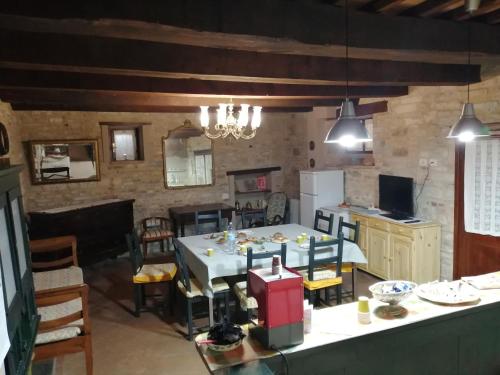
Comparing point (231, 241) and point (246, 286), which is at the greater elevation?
point (231, 241)

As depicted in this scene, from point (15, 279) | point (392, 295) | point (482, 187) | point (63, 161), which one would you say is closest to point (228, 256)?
point (392, 295)

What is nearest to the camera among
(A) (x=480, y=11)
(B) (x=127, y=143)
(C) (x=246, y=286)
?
(A) (x=480, y=11)

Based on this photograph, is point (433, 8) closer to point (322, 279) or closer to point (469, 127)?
point (469, 127)

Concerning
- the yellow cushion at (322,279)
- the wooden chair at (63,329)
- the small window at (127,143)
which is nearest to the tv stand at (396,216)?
the yellow cushion at (322,279)

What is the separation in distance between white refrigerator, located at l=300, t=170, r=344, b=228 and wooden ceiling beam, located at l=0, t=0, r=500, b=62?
3.58 m

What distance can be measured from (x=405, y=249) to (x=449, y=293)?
2435 mm

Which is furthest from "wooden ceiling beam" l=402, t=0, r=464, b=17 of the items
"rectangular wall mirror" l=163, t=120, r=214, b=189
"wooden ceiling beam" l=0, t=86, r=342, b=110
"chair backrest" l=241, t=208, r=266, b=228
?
"chair backrest" l=241, t=208, r=266, b=228

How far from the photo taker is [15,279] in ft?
7.77

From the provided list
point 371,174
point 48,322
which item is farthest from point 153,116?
point 48,322

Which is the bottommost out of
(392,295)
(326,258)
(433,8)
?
(326,258)

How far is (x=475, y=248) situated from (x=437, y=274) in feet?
2.15

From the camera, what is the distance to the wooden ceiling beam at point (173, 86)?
3.63m

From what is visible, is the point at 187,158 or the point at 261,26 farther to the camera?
the point at 187,158

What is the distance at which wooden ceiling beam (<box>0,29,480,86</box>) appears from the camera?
2648mm
